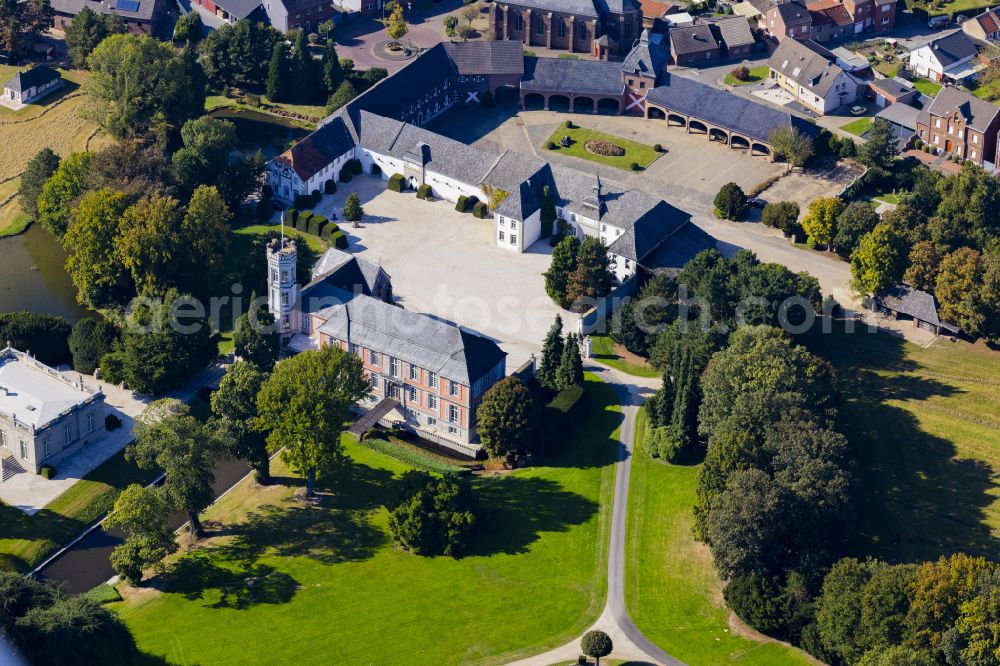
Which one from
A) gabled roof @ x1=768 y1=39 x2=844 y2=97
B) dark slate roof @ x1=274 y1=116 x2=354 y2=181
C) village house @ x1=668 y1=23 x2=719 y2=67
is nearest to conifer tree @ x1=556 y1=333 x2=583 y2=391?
dark slate roof @ x1=274 y1=116 x2=354 y2=181

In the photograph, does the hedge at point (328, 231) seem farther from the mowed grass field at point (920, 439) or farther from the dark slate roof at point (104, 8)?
the dark slate roof at point (104, 8)

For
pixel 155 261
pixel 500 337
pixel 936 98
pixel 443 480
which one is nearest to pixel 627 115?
pixel 936 98

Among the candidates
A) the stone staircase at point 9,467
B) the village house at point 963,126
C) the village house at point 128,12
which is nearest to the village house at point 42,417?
the stone staircase at point 9,467

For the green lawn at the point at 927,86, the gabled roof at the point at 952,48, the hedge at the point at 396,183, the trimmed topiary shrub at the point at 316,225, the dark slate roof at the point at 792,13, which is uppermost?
the dark slate roof at the point at 792,13

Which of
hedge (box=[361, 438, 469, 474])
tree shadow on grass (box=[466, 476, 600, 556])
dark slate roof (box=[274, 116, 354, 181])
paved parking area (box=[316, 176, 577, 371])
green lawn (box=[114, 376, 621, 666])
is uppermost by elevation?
dark slate roof (box=[274, 116, 354, 181])

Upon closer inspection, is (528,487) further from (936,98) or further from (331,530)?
(936,98)

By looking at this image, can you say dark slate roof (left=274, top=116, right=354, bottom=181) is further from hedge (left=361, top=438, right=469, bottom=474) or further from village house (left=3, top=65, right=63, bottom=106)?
hedge (left=361, top=438, right=469, bottom=474)
